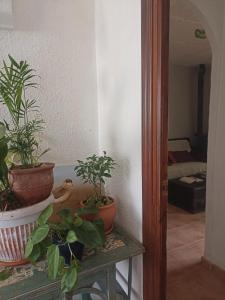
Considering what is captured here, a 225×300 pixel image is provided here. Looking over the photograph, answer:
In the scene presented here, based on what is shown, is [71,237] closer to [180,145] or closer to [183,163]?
[183,163]

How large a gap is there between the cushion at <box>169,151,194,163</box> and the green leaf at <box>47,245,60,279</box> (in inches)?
137

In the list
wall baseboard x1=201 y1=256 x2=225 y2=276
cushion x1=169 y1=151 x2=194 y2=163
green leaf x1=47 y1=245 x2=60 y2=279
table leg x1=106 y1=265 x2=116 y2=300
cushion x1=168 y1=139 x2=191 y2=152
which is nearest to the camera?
green leaf x1=47 y1=245 x2=60 y2=279

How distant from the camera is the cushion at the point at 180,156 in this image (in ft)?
13.8

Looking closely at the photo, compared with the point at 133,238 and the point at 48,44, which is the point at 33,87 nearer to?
the point at 48,44

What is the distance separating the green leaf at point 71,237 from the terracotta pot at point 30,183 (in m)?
0.23

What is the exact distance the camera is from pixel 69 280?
819 mm

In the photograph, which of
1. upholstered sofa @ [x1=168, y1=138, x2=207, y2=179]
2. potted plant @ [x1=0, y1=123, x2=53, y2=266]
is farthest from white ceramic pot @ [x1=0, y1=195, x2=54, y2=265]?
upholstered sofa @ [x1=168, y1=138, x2=207, y2=179]

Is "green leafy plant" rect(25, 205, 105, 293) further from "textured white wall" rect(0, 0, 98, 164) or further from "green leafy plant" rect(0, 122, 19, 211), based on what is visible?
"textured white wall" rect(0, 0, 98, 164)

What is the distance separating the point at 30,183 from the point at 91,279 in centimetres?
46

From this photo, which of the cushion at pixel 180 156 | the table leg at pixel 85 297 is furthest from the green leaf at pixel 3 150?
the cushion at pixel 180 156

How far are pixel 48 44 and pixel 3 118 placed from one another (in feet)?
1.42

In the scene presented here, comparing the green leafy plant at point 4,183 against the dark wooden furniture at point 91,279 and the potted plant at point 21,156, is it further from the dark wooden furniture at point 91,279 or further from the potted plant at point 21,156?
the dark wooden furniture at point 91,279

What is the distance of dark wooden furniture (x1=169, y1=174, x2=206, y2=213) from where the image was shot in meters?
3.11

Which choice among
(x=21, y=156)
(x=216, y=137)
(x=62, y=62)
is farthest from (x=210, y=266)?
(x=62, y=62)
